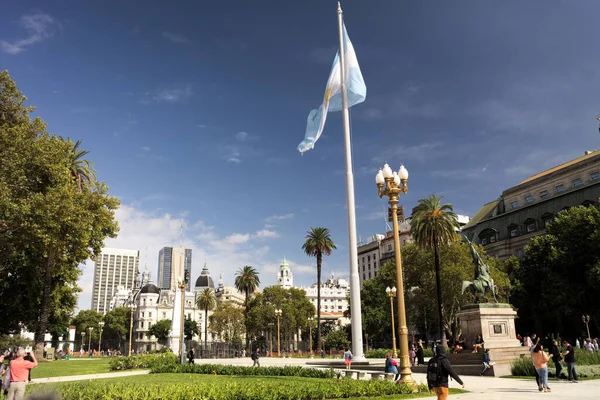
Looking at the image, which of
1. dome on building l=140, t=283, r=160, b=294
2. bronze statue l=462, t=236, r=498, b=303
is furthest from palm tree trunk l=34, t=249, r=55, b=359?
dome on building l=140, t=283, r=160, b=294

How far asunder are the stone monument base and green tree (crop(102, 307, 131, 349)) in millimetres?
116332

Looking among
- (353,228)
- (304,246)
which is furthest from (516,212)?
(353,228)

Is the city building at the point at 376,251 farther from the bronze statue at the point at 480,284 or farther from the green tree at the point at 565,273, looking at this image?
the bronze statue at the point at 480,284

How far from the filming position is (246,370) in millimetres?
25047

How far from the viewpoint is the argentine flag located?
78.7ft

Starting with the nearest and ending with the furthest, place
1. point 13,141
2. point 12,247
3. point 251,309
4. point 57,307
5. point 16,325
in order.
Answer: point 13,141 < point 12,247 < point 57,307 < point 16,325 < point 251,309

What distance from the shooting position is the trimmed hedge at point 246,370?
21.0m

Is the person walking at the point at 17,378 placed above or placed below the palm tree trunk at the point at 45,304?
below

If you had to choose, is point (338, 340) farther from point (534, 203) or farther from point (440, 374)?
point (440, 374)

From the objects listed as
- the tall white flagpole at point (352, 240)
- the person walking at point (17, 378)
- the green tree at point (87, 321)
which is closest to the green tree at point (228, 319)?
the green tree at point (87, 321)

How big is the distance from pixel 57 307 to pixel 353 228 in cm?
4009

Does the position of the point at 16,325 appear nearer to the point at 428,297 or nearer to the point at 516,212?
the point at 428,297

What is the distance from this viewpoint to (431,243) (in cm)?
4356

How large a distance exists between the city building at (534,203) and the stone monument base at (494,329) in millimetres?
Answer: 37766
